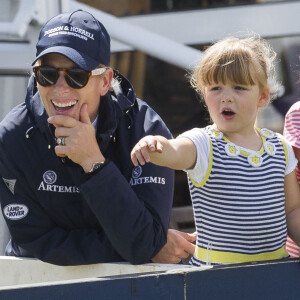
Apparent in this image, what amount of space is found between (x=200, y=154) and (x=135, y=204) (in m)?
0.24

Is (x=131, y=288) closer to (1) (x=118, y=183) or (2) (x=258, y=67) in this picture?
(1) (x=118, y=183)

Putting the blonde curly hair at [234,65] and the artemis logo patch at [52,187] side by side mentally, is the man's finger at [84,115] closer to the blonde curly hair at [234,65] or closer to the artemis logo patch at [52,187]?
the artemis logo patch at [52,187]

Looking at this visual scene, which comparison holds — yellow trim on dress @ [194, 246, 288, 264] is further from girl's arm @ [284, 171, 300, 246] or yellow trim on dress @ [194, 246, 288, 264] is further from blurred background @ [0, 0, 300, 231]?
blurred background @ [0, 0, 300, 231]

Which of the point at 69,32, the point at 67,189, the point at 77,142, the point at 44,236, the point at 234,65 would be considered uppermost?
the point at 69,32

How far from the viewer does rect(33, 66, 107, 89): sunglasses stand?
2342mm

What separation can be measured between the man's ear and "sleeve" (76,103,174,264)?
0.47 feet

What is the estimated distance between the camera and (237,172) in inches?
92.0

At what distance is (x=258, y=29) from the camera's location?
14.7 feet

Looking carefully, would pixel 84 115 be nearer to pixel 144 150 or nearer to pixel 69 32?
pixel 69 32

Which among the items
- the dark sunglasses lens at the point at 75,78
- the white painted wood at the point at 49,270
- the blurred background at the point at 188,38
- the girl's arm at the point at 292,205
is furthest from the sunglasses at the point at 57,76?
the blurred background at the point at 188,38

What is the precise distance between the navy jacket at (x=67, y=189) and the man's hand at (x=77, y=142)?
0.08 meters

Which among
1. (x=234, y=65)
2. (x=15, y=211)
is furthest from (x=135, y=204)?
(x=234, y=65)

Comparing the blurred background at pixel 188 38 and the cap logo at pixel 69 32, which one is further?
the blurred background at pixel 188 38

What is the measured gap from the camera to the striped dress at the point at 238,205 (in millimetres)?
2332
